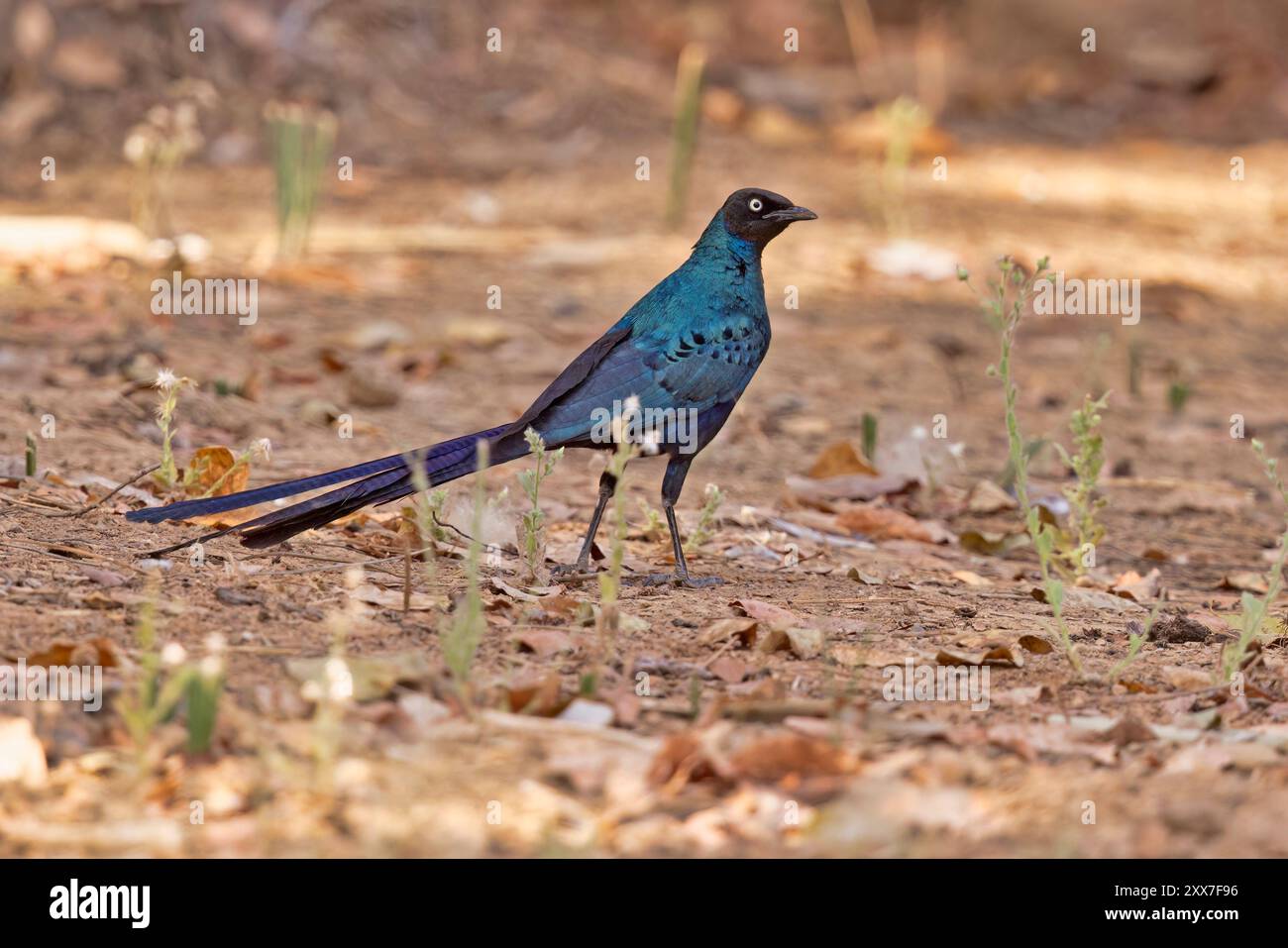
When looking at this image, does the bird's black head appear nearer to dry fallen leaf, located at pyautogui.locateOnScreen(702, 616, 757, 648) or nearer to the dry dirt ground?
the dry dirt ground

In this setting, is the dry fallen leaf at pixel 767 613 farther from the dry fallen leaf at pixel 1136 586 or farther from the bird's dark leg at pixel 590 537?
the dry fallen leaf at pixel 1136 586

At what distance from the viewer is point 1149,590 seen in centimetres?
455

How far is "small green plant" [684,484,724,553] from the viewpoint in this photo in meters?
4.37

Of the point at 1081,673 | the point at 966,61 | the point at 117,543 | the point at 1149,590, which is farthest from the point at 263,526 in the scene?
the point at 966,61

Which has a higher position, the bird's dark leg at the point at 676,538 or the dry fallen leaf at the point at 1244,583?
the bird's dark leg at the point at 676,538

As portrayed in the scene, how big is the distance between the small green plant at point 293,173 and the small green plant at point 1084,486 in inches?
155

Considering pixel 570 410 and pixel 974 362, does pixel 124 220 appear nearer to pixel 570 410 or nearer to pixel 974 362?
pixel 974 362

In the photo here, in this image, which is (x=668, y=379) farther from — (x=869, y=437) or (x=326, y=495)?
(x=869, y=437)

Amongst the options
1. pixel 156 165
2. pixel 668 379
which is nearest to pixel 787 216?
pixel 668 379

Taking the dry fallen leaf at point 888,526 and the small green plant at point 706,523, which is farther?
the dry fallen leaf at point 888,526

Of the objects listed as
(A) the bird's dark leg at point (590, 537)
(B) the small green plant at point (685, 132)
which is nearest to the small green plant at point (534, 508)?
(A) the bird's dark leg at point (590, 537)

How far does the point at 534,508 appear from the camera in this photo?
3713 millimetres

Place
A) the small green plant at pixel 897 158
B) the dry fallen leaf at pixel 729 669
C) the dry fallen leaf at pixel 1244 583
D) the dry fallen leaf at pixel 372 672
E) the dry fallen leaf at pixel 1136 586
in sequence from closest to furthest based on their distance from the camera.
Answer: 1. the dry fallen leaf at pixel 372 672
2. the dry fallen leaf at pixel 729 669
3. the dry fallen leaf at pixel 1136 586
4. the dry fallen leaf at pixel 1244 583
5. the small green plant at pixel 897 158

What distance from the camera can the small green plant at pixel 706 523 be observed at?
4371mm
